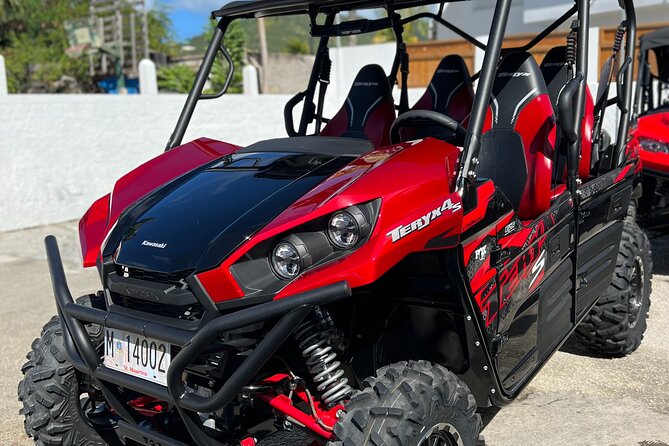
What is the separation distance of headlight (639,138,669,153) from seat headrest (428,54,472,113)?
262 centimetres

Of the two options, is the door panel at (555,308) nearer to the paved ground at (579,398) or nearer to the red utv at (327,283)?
the red utv at (327,283)

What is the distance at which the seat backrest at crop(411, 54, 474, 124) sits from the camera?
3.84 m

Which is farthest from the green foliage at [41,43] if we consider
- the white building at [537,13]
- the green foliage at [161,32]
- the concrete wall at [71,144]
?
the concrete wall at [71,144]

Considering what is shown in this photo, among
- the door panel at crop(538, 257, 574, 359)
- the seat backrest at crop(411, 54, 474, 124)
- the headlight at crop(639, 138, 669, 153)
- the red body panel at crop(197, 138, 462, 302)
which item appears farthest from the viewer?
the headlight at crop(639, 138, 669, 153)

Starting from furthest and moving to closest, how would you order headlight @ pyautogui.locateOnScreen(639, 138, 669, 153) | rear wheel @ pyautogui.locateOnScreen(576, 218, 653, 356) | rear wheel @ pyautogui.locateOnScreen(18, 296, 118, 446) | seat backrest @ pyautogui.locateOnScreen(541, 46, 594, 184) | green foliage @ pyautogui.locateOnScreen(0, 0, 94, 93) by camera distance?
green foliage @ pyautogui.locateOnScreen(0, 0, 94, 93) → headlight @ pyautogui.locateOnScreen(639, 138, 669, 153) → rear wheel @ pyautogui.locateOnScreen(576, 218, 653, 356) → seat backrest @ pyautogui.locateOnScreen(541, 46, 594, 184) → rear wheel @ pyautogui.locateOnScreen(18, 296, 118, 446)

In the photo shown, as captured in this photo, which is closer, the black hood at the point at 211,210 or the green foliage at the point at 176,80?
the black hood at the point at 211,210

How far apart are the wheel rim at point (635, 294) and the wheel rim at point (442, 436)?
79.9 inches

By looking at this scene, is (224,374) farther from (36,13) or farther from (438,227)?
(36,13)

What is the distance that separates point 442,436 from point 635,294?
2.32 metres

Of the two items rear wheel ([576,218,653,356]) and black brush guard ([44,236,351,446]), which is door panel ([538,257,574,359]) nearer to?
rear wheel ([576,218,653,356])

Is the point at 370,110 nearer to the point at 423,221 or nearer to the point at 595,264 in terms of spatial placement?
the point at 595,264

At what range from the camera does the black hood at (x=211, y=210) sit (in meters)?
2.28

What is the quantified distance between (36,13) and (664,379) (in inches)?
1356

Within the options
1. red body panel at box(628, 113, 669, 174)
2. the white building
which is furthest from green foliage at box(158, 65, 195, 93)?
red body panel at box(628, 113, 669, 174)
